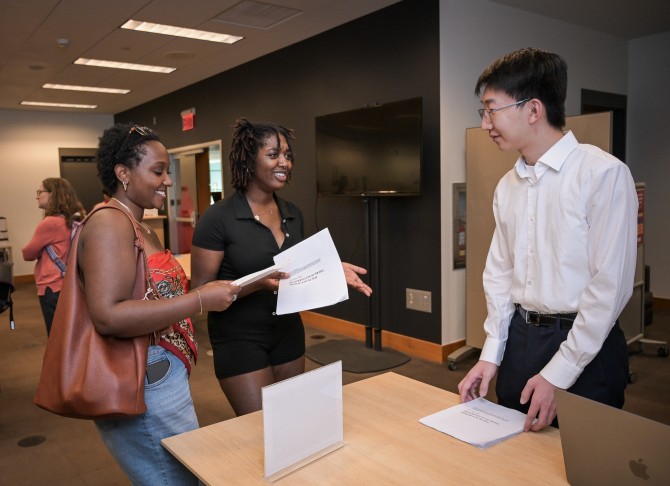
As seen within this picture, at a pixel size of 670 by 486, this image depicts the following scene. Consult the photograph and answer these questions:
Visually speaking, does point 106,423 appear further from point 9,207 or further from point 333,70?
point 9,207

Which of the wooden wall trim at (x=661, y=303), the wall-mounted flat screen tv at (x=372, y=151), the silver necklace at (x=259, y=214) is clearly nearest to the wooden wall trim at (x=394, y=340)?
the wall-mounted flat screen tv at (x=372, y=151)

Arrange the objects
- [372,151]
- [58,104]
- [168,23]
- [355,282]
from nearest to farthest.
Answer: [355,282] → [372,151] → [168,23] → [58,104]

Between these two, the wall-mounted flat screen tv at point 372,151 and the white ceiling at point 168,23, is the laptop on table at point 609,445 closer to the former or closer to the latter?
the wall-mounted flat screen tv at point 372,151

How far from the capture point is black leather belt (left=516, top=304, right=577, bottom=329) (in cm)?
145

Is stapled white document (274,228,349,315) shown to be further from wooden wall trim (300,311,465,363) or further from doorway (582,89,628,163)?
doorway (582,89,628,163)

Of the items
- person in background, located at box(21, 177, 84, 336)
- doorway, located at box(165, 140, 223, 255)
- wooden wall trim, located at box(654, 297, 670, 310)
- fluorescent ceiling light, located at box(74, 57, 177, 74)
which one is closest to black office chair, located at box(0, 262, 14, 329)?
person in background, located at box(21, 177, 84, 336)

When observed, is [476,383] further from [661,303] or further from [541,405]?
[661,303]

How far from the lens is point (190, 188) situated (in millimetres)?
8305

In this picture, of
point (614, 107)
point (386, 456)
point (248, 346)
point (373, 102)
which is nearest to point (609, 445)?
point (386, 456)

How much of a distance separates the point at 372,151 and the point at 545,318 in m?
2.94

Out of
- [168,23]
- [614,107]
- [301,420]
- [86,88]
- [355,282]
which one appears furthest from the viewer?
[86,88]

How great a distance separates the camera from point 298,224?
2.16 meters

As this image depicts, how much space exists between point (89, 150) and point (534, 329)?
10.1 metres

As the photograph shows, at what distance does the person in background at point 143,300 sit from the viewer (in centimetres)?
129
